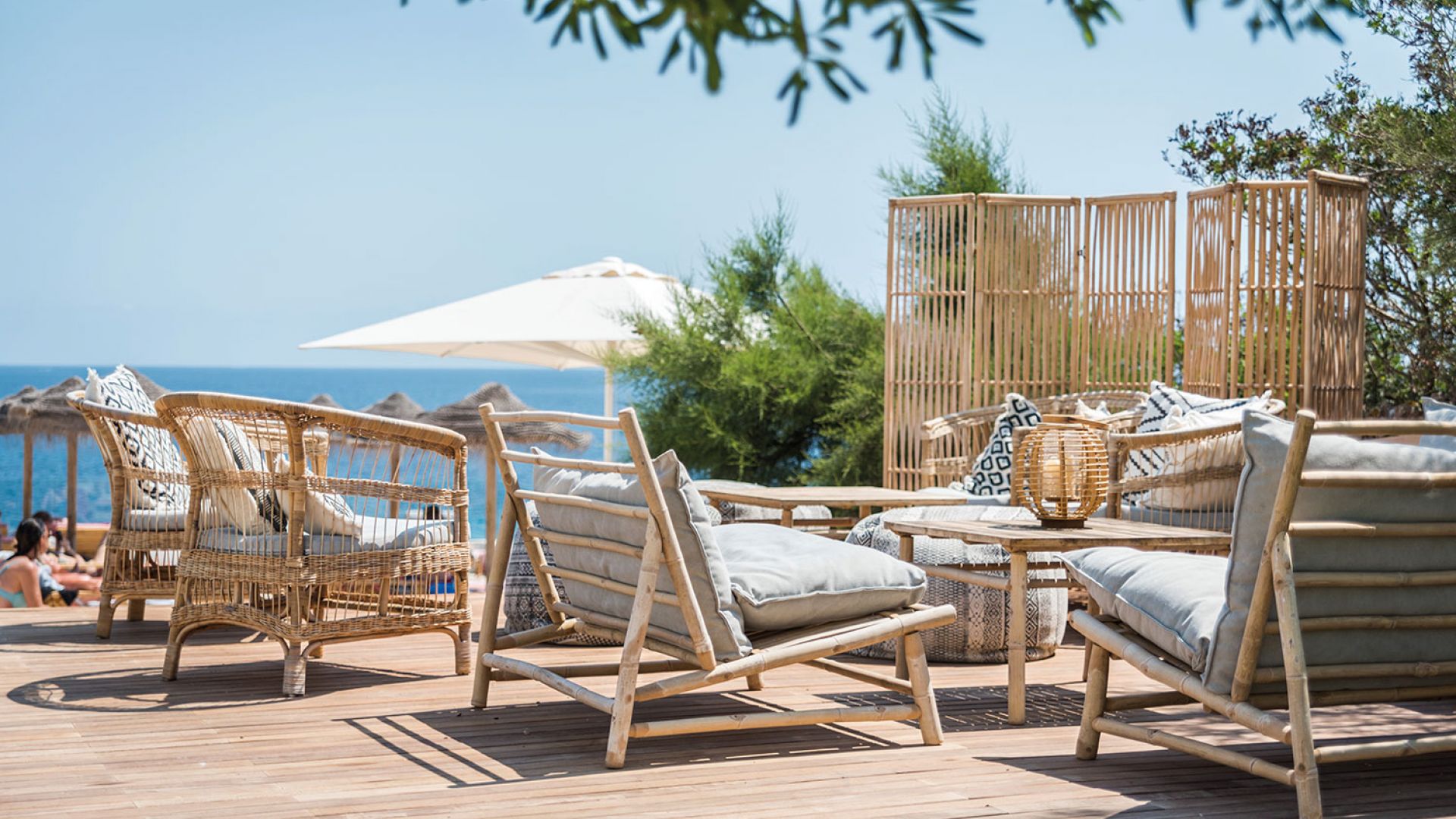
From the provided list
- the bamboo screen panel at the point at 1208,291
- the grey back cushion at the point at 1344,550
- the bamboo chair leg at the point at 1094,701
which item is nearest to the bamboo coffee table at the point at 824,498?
the bamboo chair leg at the point at 1094,701

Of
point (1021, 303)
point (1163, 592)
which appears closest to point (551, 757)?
point (1163, 592)

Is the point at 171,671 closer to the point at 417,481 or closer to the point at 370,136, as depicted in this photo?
the point at 417,481

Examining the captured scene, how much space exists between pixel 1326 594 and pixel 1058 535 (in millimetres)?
1036

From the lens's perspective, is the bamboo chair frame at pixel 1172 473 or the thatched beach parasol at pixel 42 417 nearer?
the bamboo chair frame at pixel 1172 473

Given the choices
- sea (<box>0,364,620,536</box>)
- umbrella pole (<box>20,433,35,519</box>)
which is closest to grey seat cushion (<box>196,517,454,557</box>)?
umbrella pole (<box>20,433,35,519</box>)

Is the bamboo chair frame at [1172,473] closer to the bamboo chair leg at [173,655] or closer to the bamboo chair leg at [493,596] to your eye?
the bamboo chair leg at [493,596]

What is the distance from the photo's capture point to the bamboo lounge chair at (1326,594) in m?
2.62

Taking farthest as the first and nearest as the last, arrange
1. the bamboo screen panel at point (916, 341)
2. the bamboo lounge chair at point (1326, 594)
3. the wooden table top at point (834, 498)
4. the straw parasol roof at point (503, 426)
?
the straw parasol roof at point (503, 426), the bamboo screen panel at point (916, 341), the wooden table top at point (834, 498), the bamboo lounge chair at point (1326, 594)

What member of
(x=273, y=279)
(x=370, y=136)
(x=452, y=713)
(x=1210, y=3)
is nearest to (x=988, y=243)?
(x=452, y=713)

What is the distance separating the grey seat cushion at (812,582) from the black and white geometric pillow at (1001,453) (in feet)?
9.33

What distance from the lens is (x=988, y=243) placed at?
7.89 metres

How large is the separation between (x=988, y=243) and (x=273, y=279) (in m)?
56.9

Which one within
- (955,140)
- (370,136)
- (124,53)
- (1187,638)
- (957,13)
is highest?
(124,53)

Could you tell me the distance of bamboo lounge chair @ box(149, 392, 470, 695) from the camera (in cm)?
397
